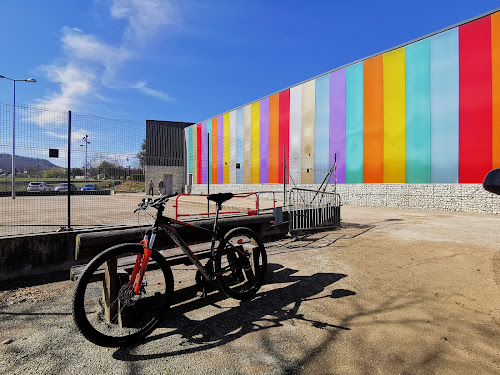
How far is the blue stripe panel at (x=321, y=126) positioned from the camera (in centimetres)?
1961

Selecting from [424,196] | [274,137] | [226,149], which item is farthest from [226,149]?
[424,196]

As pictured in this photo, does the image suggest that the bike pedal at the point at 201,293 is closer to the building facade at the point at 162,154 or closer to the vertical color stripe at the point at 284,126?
the building facade at the point at 162,154

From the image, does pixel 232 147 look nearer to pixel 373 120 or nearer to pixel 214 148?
pixel 214 148

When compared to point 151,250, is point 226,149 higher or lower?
higher

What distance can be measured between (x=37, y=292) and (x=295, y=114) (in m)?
20.4

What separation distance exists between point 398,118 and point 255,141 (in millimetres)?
12171

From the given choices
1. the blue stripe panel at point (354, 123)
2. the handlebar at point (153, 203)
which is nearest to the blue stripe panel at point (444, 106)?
the blue stripe panel at point (354, 123)

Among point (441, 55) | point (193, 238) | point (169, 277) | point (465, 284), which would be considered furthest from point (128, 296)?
point (441, 55)

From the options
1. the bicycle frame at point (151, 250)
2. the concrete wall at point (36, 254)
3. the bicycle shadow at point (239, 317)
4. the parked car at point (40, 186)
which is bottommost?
the bicycle shadow at point (239, 317)

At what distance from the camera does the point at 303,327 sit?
109 inches

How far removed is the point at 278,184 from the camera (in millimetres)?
22359

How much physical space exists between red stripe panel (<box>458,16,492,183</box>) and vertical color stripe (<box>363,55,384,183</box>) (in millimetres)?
3881

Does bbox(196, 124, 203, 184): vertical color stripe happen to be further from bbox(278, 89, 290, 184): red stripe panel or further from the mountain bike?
the mountain bike

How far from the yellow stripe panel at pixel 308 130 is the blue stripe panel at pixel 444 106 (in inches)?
299
